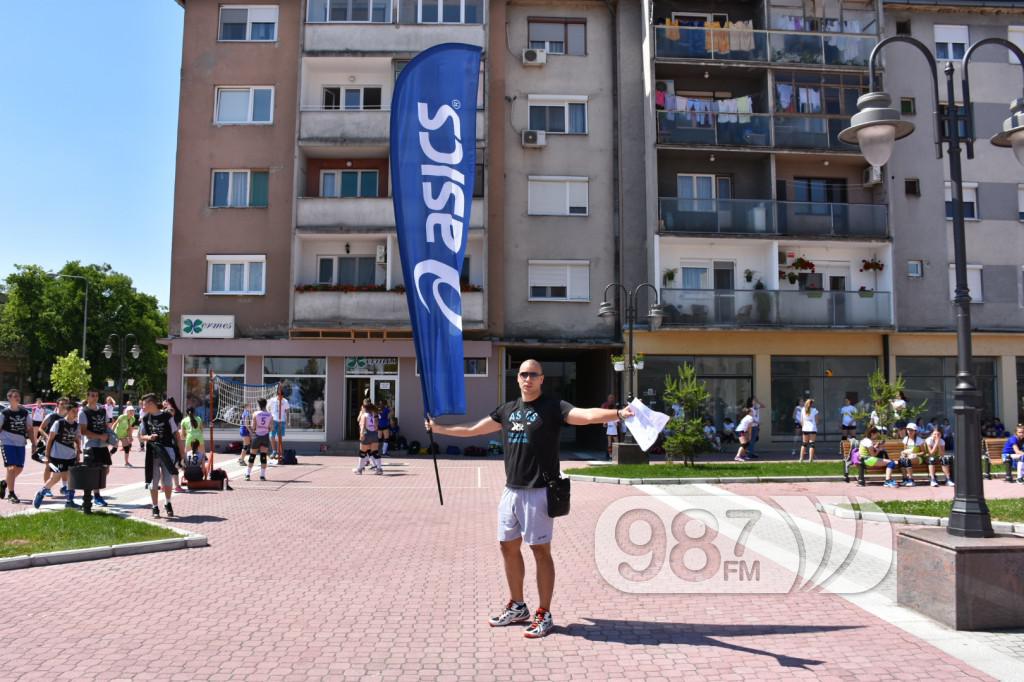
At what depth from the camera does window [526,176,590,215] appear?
90.7ft

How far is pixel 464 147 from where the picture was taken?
885cm

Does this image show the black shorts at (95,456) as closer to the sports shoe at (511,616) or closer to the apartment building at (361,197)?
the sports shoe at (511,616)

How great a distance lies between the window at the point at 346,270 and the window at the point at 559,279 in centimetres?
573

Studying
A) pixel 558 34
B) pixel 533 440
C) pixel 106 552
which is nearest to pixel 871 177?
pixel 558 34

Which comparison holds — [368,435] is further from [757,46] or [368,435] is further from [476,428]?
[757,46]

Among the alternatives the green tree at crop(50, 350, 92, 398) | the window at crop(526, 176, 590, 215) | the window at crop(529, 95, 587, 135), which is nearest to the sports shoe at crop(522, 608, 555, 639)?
the window at crop(526, 176, 590, 215)

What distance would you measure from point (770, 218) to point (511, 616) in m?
23.8

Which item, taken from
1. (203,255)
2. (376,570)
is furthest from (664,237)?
(376,570)

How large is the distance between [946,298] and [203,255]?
88.1 ft

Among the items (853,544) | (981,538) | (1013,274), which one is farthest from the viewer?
(1013,274)

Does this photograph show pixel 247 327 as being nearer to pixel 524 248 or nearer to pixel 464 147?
pixel 524 248

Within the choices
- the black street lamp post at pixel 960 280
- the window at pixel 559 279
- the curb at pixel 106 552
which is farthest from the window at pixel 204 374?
the black street lamp post at pixel 960 280

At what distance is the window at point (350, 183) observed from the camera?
27.8 metres

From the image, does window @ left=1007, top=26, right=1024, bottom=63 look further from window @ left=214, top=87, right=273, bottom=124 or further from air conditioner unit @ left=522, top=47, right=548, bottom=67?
window @ left=214, top=87, right=273, bottom=124
